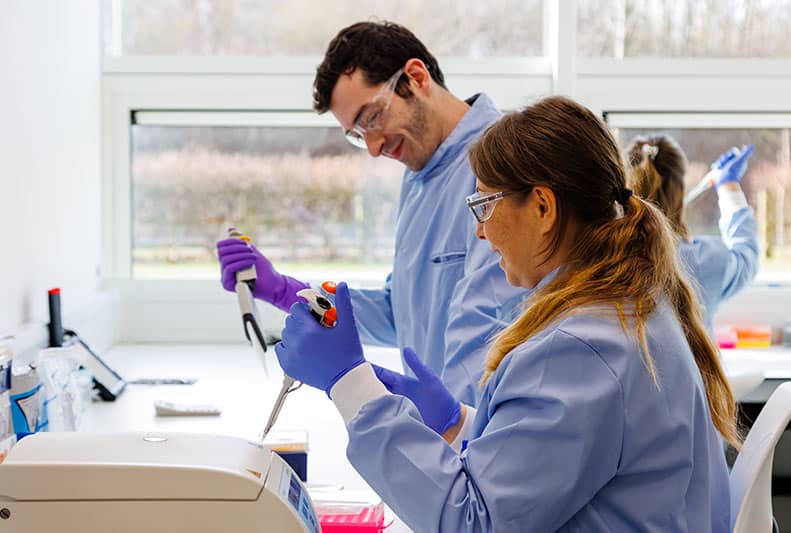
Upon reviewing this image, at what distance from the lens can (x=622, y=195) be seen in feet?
4.19

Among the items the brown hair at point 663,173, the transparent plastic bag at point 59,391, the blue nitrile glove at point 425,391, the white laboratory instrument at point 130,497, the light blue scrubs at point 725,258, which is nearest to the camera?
the white laboratory instrument at point 130,497

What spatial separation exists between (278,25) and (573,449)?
9.19 ft

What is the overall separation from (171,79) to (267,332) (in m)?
1.01

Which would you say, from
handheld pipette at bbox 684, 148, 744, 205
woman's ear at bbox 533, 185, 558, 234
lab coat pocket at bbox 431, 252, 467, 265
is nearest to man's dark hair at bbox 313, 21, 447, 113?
lab coat pocket at bbox 431, 252, 467, 265

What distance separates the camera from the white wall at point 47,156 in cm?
236

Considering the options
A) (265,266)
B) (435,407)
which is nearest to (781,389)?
(435,407)

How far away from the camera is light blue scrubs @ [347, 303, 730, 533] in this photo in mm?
1103

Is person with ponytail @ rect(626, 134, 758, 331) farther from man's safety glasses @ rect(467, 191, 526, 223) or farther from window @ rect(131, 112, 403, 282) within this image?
man's safety glasses @ rect(467, 191, 526, 223)

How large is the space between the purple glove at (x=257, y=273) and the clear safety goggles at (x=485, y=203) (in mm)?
1055

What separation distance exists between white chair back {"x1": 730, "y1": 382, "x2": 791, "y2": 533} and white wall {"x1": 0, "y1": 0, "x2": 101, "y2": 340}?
1716 millimetres

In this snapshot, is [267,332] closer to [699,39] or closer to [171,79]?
[171,79]

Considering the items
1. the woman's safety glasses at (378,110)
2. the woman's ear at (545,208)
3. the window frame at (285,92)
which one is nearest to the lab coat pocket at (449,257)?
the woman's safety glasses at (378,110)

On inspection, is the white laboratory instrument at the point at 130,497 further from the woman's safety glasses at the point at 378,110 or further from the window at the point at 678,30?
the window at the point at 678,30

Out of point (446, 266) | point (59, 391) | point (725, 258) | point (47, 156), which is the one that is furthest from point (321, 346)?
point (725, 258)
